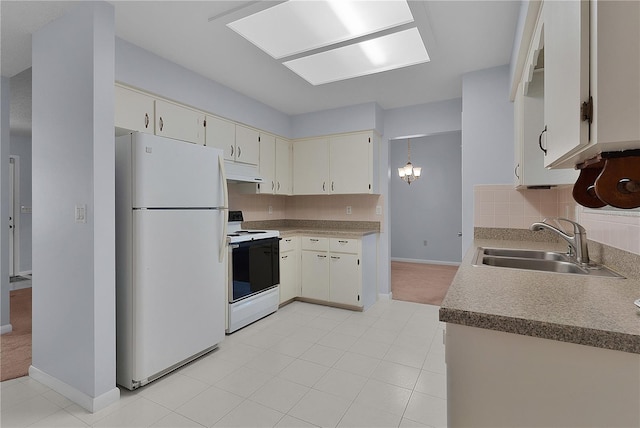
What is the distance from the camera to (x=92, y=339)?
1.89 meters

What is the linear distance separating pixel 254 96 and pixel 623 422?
380 centimetres

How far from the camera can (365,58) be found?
8.18 ft

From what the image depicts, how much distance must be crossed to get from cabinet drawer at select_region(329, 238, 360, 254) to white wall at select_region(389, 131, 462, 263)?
289 cm

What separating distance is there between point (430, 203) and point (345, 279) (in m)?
3.70

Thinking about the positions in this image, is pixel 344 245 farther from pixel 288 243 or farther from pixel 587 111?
pixel 587 111

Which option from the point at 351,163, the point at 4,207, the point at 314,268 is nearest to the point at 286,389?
the point at 314,268

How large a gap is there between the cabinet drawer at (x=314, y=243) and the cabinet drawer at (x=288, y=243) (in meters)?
0.09

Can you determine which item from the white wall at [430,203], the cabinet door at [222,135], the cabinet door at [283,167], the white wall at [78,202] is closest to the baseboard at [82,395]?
the white wall at [78,202]

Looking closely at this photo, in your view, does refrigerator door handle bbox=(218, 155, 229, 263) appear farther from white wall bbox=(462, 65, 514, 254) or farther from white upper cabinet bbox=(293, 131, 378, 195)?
white wall bbox=(462, 65, 514, 254)

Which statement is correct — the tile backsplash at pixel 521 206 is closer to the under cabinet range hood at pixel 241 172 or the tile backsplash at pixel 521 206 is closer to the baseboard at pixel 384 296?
the baseboard at pixel 384 296

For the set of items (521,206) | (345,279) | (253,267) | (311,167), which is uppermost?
(311,167)

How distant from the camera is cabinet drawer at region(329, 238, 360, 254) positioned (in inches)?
145

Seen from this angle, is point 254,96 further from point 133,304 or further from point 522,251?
point 522,251

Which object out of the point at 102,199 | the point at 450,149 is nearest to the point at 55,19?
the point at 102,199
